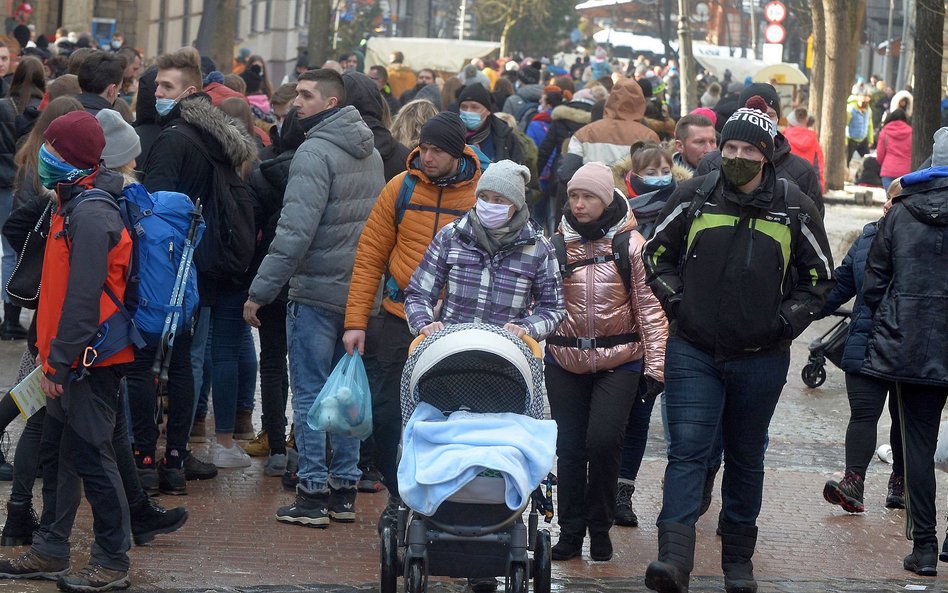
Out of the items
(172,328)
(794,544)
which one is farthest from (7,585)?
(794,544)

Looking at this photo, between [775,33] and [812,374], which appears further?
[775,33]

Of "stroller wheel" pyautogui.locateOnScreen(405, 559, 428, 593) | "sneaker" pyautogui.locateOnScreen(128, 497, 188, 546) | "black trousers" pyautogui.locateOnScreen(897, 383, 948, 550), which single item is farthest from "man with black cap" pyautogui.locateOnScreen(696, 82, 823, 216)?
"sneaker" pyautogui.locateOnScreen(128, 497, 188, 546)

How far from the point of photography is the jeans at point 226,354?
8914mm

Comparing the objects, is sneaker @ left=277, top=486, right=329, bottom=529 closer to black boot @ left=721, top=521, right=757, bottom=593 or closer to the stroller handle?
the stroller handle

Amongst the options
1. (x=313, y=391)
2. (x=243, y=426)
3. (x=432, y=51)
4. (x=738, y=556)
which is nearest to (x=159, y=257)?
(x=313, y=391)

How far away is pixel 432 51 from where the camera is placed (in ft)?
155

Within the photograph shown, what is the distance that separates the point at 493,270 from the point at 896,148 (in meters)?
18.5

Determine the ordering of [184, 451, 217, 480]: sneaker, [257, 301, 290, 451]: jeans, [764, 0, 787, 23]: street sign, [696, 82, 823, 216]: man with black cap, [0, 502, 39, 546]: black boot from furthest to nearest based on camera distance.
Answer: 1. [764, 0, 787, 23]: street sign
2. [257, 301, 290, 451]: jeans
3. [184, 451, 217, 480]: sneaker
4. [696, 82, 823, 216]: man with black cap
5. [0, 502, 39, 546]: black boot

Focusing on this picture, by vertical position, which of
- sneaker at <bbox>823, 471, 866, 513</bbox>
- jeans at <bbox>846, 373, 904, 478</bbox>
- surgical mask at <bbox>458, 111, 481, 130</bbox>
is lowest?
sneaker at <bbox>823, 471, 866, 513</bbox>

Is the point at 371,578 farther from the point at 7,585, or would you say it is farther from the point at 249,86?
the point at 249,86

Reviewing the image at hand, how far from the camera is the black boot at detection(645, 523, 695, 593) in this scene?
20.8ft

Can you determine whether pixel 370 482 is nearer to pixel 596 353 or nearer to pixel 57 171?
pixel 596 353

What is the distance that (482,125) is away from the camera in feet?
35.9

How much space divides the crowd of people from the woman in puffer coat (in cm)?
1
